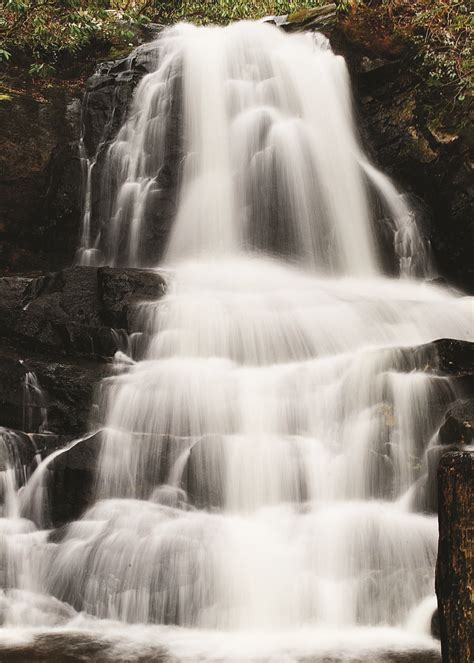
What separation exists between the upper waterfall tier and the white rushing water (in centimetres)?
7

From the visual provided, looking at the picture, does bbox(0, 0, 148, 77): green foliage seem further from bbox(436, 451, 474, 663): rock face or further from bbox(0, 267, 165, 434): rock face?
bbox(436, 451, 474, 663): rock face

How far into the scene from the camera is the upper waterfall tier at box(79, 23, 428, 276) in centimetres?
1192

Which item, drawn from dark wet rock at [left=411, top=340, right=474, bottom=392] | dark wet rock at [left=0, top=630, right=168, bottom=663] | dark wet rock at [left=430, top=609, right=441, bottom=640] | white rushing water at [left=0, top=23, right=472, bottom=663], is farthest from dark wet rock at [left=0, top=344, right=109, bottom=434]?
dark wet rock at [left=430, top=609, right=441, bottom=640]

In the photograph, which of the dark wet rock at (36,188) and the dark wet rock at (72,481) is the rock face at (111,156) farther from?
the dark wet rock at (72,481)

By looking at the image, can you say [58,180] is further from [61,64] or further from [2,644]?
[2,644]

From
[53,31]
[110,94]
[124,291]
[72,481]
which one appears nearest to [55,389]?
[72,481]

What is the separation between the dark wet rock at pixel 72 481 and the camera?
6.42 meters

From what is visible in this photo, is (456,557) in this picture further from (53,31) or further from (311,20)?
(311,20)

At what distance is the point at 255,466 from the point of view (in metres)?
6.45

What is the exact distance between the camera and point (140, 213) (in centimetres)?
1195

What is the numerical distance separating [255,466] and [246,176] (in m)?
7.21

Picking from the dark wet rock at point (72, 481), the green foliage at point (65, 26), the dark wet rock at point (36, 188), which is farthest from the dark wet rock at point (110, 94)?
the dark wet rock at point (72, 481)

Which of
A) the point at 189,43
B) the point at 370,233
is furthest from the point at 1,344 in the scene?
the point at 189,43

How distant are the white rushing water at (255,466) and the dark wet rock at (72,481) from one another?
0.30 ft
